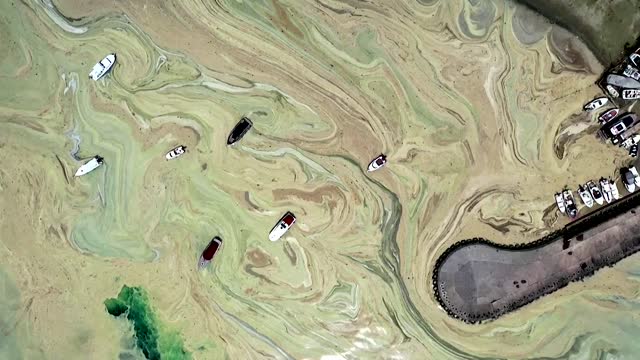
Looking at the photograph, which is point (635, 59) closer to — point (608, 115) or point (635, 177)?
point (608, 115)

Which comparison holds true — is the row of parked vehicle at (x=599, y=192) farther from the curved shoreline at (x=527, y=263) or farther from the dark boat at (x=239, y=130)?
the dark boat at (x=239, y=130)

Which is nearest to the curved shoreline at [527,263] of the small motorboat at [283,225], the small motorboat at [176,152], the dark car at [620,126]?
the dark car at [620,126]

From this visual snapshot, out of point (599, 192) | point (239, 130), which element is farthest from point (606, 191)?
point (239, 130)

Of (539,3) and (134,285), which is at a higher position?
(539,3)

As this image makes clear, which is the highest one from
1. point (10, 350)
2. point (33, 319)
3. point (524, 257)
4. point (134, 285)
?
point (524, 257)

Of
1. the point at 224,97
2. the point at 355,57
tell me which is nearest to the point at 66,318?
the point at 224,97

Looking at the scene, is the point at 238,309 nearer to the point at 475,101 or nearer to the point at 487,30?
the point at 475,101

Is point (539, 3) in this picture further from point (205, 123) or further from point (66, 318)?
point (66, 318)
